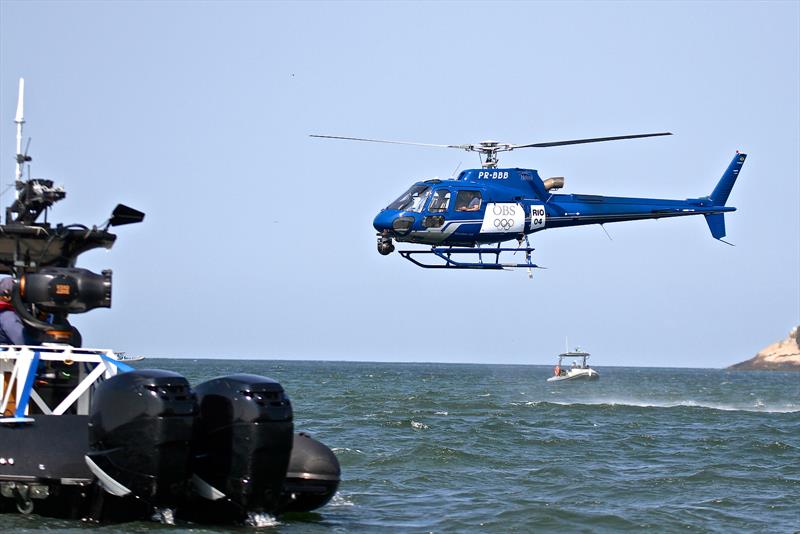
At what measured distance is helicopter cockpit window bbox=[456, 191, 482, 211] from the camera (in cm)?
2211

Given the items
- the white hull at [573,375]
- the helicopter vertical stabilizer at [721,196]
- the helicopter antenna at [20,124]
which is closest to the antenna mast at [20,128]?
the helicopter antenna at [20,124]

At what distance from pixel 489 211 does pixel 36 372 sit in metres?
12.5

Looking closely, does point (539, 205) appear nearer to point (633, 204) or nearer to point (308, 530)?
point (633, 204)

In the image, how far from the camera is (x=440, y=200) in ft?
72.0

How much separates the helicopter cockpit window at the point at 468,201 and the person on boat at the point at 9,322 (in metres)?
11.9

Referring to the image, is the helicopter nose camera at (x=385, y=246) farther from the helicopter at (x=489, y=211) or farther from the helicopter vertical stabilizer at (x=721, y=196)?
the helicopter vertical stabilizer at (x=721, y=196)

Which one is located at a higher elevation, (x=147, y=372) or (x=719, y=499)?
(x=147, y=372)

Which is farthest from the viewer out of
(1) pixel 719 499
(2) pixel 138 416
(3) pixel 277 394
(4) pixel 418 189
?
(4) pixel 418 189

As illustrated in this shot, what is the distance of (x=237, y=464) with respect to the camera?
10039 mm

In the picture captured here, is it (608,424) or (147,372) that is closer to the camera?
(147,372)

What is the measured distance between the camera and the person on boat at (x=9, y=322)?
1114 cm

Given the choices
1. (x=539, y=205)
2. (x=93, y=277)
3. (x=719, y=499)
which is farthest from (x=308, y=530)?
(x=539, y=205)

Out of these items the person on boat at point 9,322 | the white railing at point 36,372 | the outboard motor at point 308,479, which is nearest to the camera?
the white railing at point 36,372

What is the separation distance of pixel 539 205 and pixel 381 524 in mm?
12223
